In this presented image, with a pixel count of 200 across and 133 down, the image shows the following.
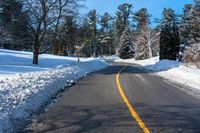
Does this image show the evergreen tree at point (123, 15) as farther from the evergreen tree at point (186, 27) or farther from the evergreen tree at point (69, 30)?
the evergreen tree at point (69, 30)

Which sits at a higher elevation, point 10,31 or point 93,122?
point 10,31

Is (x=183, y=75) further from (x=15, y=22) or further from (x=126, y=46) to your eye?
(x=126, y=46)

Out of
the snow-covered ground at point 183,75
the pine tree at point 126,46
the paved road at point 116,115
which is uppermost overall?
the pine tree at point 126,46

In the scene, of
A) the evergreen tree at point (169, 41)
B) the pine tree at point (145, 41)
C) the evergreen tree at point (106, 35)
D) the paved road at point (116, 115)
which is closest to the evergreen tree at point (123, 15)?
the evergreen tree at point (106, 35)

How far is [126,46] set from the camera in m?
94.2

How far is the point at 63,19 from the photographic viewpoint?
110 ft

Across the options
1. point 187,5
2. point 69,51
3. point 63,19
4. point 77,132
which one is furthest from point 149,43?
point 77,132

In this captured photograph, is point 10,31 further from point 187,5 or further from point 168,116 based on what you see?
point 187,5

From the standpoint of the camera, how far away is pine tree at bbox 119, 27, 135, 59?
92.9 m

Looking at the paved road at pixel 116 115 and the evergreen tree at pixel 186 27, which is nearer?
the paved road at pixel 116 115

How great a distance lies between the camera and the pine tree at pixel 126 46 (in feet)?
305

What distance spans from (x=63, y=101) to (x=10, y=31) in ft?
74.7

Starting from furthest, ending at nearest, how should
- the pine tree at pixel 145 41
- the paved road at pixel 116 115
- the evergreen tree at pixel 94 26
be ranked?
the evergreen tree at pixel 94 26 < the pine tree at pixel 145 41 < the paved road at pixel 116 115

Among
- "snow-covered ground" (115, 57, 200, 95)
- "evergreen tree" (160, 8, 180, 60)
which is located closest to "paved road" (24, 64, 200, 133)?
"snow-covered ground" (115, 57, 200, 95)
